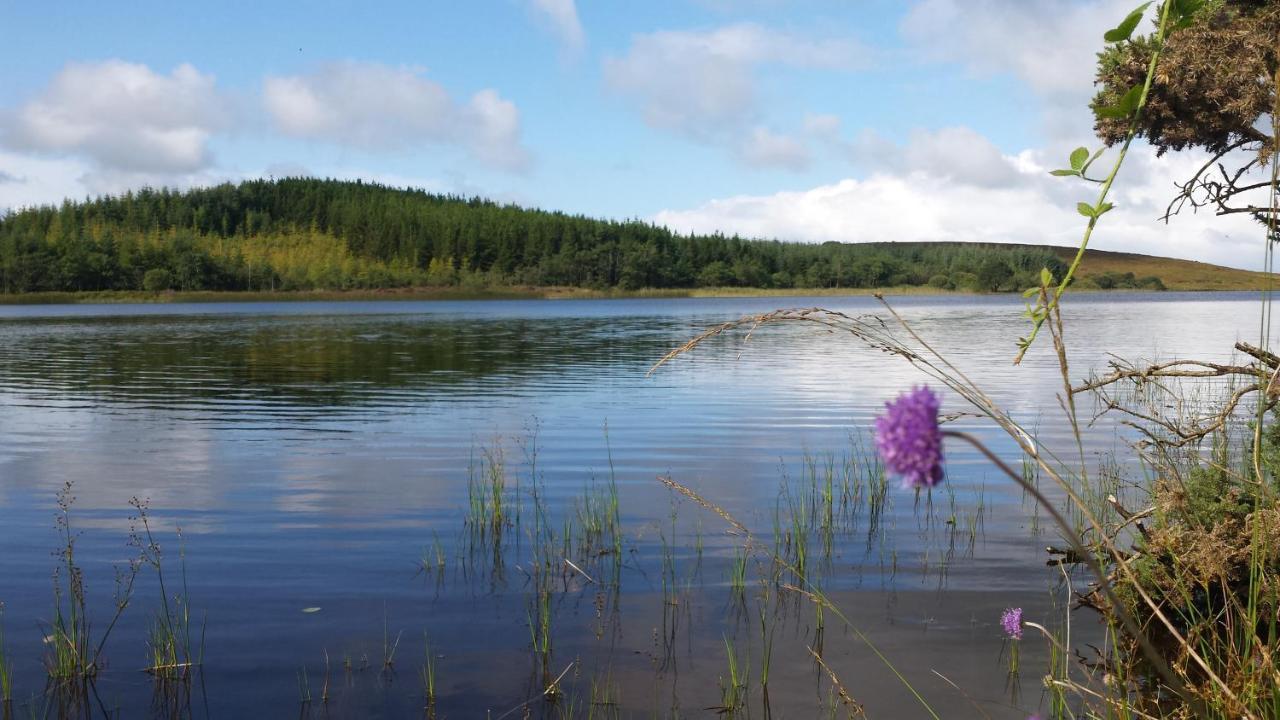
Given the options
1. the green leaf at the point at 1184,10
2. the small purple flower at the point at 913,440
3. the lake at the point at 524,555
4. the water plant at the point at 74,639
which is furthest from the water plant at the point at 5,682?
the green leaf at the point at 1184,10

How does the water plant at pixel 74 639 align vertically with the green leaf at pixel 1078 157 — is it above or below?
below

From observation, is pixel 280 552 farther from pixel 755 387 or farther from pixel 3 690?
pixel 755 387

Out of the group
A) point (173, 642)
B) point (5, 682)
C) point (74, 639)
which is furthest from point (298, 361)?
point (5, 682)

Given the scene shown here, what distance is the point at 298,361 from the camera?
38.3 meters

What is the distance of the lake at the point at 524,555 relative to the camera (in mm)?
7020

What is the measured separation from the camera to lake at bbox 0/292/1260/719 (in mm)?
7020

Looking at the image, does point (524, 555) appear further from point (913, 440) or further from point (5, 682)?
point (913, 440)

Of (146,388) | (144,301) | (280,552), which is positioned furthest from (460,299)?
(280,552)

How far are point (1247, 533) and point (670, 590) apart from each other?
467 centimetres

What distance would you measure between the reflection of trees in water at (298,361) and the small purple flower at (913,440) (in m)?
24.3

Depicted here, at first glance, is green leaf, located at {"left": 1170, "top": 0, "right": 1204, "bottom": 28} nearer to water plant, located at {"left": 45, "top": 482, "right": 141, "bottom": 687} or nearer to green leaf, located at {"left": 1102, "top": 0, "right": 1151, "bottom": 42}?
green leaf, located at {"left": 1102, "top": 0, "right": 1151, "bottom": 42}

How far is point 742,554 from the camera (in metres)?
10.0

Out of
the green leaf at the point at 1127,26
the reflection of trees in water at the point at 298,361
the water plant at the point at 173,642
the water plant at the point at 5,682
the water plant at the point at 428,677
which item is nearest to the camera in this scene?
the green leaf at the point at 1127,26

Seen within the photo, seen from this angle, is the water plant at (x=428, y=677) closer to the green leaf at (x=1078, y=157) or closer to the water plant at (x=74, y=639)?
the water plant at (x=74, y=639)
